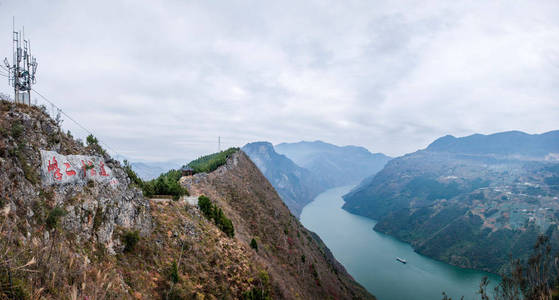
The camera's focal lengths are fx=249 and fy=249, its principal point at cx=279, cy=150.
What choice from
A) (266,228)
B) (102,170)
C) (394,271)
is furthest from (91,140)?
(394,271)

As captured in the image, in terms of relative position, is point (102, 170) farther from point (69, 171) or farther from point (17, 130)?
point (17, 130)

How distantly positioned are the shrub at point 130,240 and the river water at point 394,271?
84.4 meters

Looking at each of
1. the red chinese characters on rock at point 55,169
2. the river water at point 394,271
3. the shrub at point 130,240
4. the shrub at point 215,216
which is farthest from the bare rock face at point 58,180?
the river water at point 394,271

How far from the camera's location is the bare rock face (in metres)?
9.34

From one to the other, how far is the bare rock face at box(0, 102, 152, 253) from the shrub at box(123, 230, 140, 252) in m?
0.44

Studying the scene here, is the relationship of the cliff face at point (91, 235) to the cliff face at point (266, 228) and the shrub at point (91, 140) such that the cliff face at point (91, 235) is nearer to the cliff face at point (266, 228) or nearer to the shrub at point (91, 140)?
the shrub at point (91, 140)

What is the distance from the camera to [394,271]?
100312mm

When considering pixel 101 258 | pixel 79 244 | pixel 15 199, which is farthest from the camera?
pixel 101 258

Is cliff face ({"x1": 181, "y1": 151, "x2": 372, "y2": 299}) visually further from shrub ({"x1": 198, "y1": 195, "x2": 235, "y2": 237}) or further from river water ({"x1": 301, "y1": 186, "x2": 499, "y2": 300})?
river water ({"x1": 301, "y1": 186, "x2": 499, "y2": 300})

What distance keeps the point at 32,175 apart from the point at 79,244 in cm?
342

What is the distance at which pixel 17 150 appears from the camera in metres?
9.87

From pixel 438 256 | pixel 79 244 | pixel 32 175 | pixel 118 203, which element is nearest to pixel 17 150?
pixel 32 175

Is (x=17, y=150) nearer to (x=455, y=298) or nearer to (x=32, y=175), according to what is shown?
(x=32, y=175)

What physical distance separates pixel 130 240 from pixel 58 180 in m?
5.01
